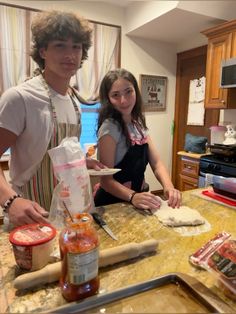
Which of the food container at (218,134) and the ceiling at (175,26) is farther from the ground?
the ceiling at (175,26)

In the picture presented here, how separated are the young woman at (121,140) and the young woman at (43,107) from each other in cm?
19

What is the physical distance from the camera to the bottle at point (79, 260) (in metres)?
0.51

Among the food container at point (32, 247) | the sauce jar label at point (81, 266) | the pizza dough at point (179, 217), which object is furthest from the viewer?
the pizza dough at point (179, 217)

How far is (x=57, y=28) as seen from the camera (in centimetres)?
98

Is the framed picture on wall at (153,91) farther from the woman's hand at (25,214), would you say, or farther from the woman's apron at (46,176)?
the woman's hand at (25,214)

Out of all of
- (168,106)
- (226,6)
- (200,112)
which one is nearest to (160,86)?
(168,106)

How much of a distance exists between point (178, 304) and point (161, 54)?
355 cm

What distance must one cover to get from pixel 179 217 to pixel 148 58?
301cm

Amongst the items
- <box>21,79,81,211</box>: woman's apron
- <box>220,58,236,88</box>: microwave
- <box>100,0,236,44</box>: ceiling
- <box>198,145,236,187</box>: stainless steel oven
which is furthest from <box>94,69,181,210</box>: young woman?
<box>100,0,236,44</box>: ceiling

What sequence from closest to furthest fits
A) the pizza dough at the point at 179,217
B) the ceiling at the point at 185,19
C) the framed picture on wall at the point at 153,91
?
1. the pizza dough at the point at 179,217
2. the ceiling at the point at 185,19
3. the framed picture on wall at the point at 153,91

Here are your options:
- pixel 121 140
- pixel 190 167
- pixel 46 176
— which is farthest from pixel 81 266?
pixel 190 167

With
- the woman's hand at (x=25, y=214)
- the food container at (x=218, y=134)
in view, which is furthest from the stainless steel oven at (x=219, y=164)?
the woman's hand at (x=25, y=214)

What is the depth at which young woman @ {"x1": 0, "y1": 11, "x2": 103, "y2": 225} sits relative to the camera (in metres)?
0.95

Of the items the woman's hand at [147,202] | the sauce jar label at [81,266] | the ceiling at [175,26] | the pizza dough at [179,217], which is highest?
the ceiling at [175,26]
